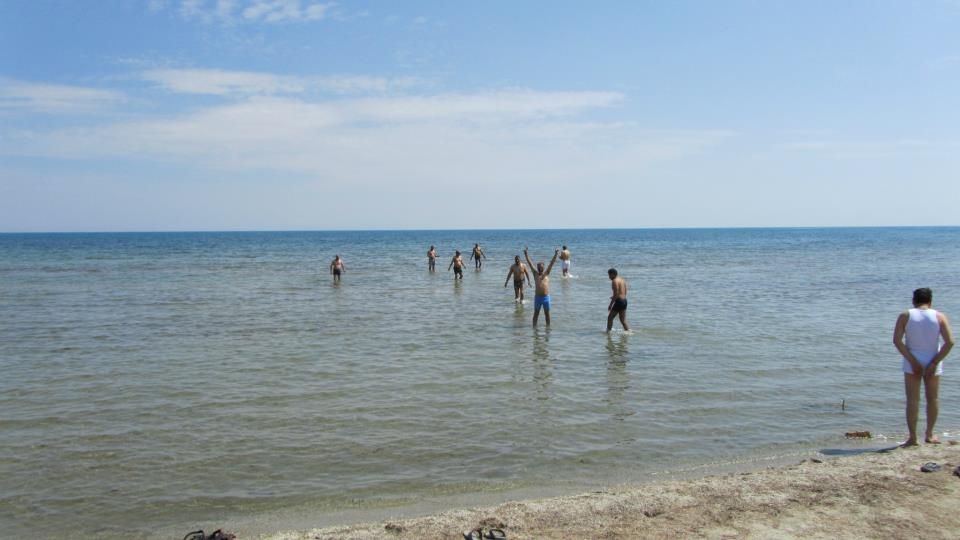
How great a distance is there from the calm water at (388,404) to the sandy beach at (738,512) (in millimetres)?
791

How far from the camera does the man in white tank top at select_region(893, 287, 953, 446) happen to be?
272 inches

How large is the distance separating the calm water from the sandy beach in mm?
791

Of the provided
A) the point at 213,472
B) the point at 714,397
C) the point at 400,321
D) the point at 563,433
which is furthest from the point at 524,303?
the point at 213,472

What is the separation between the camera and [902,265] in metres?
42.0

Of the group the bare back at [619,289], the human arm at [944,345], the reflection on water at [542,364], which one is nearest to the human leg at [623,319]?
the bare back at [619,289]

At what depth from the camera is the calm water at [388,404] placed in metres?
6.34

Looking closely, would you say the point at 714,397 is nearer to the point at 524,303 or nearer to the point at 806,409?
the point at 806,409

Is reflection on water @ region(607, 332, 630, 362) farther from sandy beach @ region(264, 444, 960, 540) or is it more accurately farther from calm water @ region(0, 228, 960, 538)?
sandy beach @ region(264, 444, 960, 540)

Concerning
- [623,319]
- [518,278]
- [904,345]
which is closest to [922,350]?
[904,345]

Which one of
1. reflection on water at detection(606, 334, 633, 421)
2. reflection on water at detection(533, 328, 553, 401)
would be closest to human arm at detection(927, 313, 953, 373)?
reflection on water at detection(606, 334, 633, 421)

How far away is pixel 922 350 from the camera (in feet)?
23.0

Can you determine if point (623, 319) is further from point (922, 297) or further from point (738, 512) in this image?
point (738, 512)

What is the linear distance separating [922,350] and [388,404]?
6349mm

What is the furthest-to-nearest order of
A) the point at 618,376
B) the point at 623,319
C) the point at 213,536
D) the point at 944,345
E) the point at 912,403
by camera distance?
the point at 623,319 < the point at 618,376 < the point at 912,403 < the point at 944,345 < the point at 213,536
